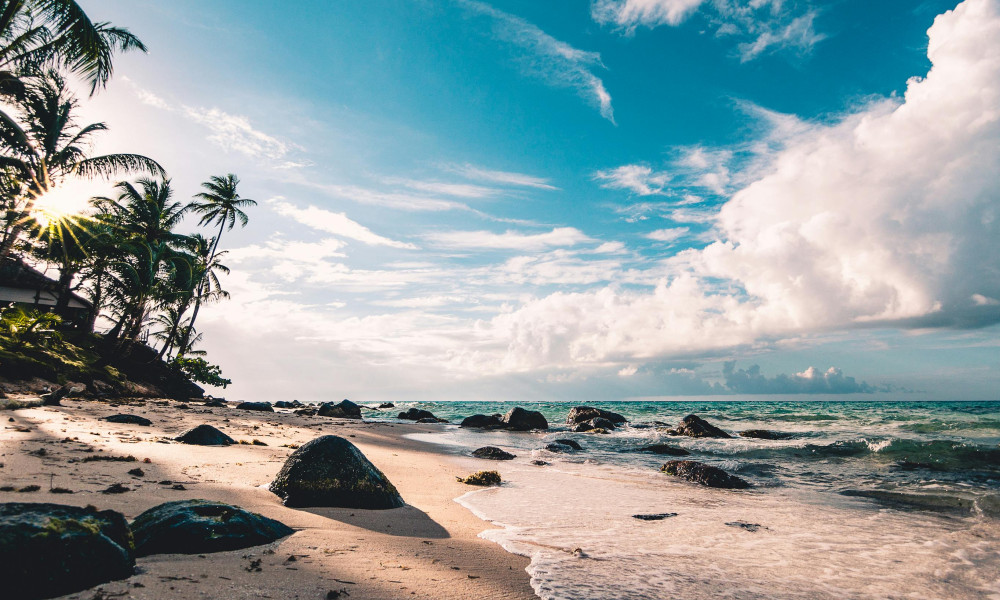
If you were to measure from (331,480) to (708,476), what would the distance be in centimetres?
767

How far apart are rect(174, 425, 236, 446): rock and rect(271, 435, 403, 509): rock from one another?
4351 millimetres

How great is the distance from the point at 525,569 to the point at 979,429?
26099 millimetres

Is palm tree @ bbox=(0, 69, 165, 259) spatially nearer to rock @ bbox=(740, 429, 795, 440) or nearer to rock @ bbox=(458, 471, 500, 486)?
rock @ bbox=(458, 471, 500, 486)

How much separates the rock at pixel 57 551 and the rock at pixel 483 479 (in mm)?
6239

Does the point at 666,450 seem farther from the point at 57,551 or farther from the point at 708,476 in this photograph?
the point at 57,551

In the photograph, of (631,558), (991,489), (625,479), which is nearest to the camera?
(631,558)

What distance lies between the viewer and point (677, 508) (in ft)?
22.6

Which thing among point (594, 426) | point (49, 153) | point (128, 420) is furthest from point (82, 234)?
point (594, 426)

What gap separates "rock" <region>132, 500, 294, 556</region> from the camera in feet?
10.8

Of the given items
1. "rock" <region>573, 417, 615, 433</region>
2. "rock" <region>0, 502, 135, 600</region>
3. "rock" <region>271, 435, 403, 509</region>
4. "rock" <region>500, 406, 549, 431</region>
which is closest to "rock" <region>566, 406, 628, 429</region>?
"rock" <region>500, 406, 549, 431</region>

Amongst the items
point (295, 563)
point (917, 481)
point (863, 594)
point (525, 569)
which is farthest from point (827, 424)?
point (295, 563)

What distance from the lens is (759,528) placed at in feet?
19.2

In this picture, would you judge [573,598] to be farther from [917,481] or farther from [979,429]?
[979,429]

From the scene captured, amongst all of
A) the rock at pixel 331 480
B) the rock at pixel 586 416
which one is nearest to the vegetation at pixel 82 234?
the rock at pixel 331 480
